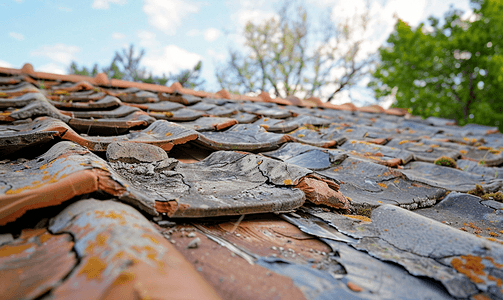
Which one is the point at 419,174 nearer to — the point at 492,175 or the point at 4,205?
the point at 492,175

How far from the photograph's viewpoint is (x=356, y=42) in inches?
805

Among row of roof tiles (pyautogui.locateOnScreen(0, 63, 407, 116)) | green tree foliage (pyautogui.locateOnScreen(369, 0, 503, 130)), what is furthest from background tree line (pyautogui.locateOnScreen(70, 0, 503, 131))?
row of roof tiles (pyautogui.locateOnScreen(0, 63, 407, 116))

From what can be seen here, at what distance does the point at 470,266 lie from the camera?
0.94 meters

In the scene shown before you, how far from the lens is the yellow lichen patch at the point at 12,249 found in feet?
2.61

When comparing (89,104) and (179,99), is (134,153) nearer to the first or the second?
(89,104)

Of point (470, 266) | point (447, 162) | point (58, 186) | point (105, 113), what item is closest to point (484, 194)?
point (447, 162)

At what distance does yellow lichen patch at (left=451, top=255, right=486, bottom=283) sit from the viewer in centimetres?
91

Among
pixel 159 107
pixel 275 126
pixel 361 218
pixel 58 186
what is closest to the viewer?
pixel 58 186

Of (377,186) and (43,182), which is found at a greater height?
(43,182)

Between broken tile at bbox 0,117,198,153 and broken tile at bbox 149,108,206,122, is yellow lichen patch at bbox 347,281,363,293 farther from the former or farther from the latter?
broken tile at bbox 149,108,206,122

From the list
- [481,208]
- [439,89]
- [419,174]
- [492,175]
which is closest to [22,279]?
[481,208]

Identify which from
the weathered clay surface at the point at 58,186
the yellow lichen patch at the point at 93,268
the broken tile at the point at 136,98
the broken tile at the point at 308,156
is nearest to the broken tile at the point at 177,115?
the broken tile at the point at 136,98

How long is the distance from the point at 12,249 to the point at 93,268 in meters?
0.35

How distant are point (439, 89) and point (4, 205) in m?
14.7
